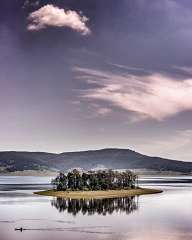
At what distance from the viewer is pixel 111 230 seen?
12306 centimetres

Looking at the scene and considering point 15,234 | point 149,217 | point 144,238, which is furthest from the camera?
point 149,217

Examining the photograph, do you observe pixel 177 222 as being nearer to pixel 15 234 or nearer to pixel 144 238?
pixel 144 238

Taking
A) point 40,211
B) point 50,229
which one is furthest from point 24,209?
point 50,229

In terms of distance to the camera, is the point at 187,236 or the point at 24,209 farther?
the point at 24,209

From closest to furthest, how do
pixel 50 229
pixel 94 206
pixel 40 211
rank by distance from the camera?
pixel 50 229, pixel 40 211, pixel 94 206

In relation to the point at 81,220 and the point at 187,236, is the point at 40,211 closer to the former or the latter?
the point at 81,220

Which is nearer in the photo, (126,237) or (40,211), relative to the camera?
(126,237)

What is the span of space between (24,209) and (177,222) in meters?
62.2

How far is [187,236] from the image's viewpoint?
11225 centimetres

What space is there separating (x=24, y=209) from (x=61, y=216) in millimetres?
26584

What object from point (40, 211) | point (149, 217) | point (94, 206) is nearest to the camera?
point (149, 217)

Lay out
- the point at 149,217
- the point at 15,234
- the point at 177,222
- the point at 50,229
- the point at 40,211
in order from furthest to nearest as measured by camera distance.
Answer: the point at 40,211 → the point at 149,217 → the point at 177,222 → the point at 50,229 → the point at 15,234

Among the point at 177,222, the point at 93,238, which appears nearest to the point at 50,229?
the point at 93,238

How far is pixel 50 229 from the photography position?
411 feet
